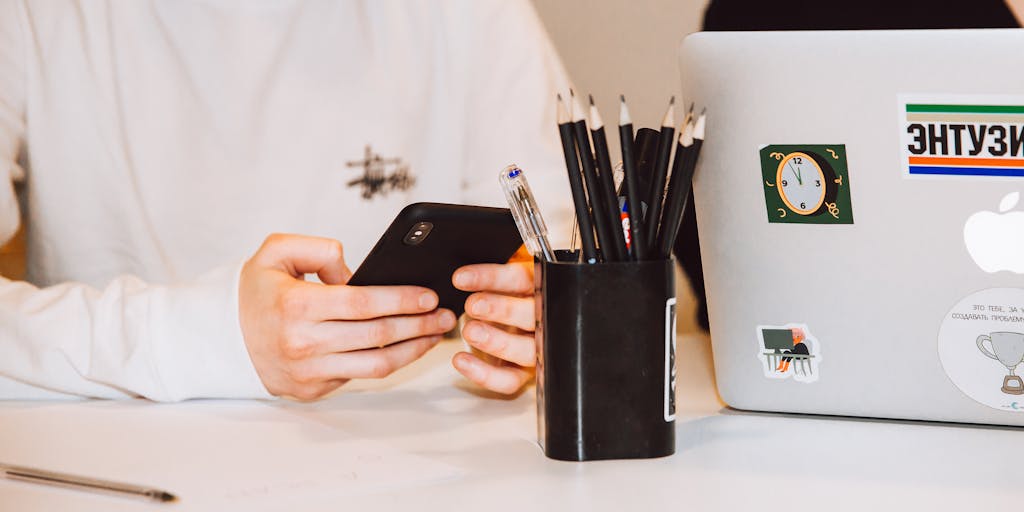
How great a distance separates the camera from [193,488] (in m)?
0.61

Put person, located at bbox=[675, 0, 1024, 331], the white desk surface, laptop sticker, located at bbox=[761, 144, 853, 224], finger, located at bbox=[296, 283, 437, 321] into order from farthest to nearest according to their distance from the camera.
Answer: person, located at bbox=[675, 0, 1024, 331]
finger, located at bbox=[296, 283, 437, 321]
laptop sticker, located at bbox=[761, 144, 853, 224]
the white desk surface

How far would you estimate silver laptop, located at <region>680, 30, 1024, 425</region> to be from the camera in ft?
2.15

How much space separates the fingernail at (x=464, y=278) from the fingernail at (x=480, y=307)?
2 cm

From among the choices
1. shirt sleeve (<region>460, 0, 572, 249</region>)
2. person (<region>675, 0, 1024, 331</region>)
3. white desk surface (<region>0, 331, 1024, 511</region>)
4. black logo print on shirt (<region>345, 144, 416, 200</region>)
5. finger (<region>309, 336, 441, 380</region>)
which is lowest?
white desk surface (<region>0, 331, 1024, 511</region>)

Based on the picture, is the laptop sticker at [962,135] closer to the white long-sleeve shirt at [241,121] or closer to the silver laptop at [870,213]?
the silver laptop at [870,213]

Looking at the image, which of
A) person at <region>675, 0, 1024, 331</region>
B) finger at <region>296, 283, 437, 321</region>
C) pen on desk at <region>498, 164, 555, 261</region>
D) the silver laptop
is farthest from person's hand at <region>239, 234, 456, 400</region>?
person at <region>675, 0, 1024, 331</region>

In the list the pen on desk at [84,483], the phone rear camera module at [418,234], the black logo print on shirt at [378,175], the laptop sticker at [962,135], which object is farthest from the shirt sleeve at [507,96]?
the pen on desk at [84,483]

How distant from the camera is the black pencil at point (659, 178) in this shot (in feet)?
2.12

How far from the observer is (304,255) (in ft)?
2.84

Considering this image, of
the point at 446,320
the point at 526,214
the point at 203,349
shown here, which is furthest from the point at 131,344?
the point at 526,214

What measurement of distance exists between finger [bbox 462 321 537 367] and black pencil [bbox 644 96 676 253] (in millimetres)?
194

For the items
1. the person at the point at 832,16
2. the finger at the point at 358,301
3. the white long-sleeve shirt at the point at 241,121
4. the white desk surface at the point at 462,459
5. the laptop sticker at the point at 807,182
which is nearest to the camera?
the white desk surface at the point at 462,459

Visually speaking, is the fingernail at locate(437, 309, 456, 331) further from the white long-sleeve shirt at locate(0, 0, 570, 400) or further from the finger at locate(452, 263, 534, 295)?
the white long-sleeve shirt at locate(0, 0, 570, 400)

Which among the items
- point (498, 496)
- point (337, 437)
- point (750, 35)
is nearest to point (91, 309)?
point (337, 437)
